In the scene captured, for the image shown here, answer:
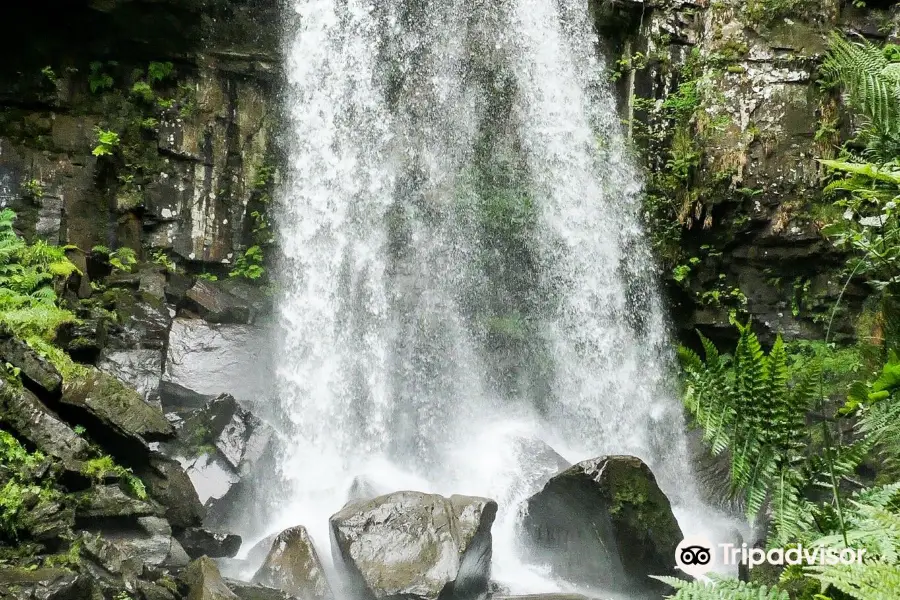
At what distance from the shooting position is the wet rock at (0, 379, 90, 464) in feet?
17.9

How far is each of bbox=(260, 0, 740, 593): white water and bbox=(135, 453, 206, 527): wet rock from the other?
2212 millimetres

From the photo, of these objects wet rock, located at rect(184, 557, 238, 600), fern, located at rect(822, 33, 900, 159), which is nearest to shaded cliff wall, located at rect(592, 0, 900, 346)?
fern, located at rect(822, 33, 900, 159)

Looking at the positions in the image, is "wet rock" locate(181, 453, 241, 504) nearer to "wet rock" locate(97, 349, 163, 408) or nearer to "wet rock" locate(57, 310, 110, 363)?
"wet rock" locate(97, 349, 163, 408)

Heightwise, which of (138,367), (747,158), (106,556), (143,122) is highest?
(747,158)

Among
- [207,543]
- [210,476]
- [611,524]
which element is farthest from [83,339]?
[611,524]

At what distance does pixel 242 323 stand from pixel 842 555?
31.8 ft

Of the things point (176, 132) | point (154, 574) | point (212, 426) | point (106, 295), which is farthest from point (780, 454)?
point (176, 132)

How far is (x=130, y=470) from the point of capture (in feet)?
20.7

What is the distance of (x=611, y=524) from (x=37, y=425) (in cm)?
→ 512

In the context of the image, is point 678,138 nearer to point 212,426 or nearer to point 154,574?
point 212,426

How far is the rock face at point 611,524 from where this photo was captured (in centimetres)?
661

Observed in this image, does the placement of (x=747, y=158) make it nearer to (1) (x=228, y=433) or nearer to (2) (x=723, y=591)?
(1) (x=228, y=433)

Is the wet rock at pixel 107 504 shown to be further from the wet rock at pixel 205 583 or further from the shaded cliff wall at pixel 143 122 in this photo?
the shaded cliff wall at pixel 143 122

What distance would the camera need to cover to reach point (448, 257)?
1166cm
